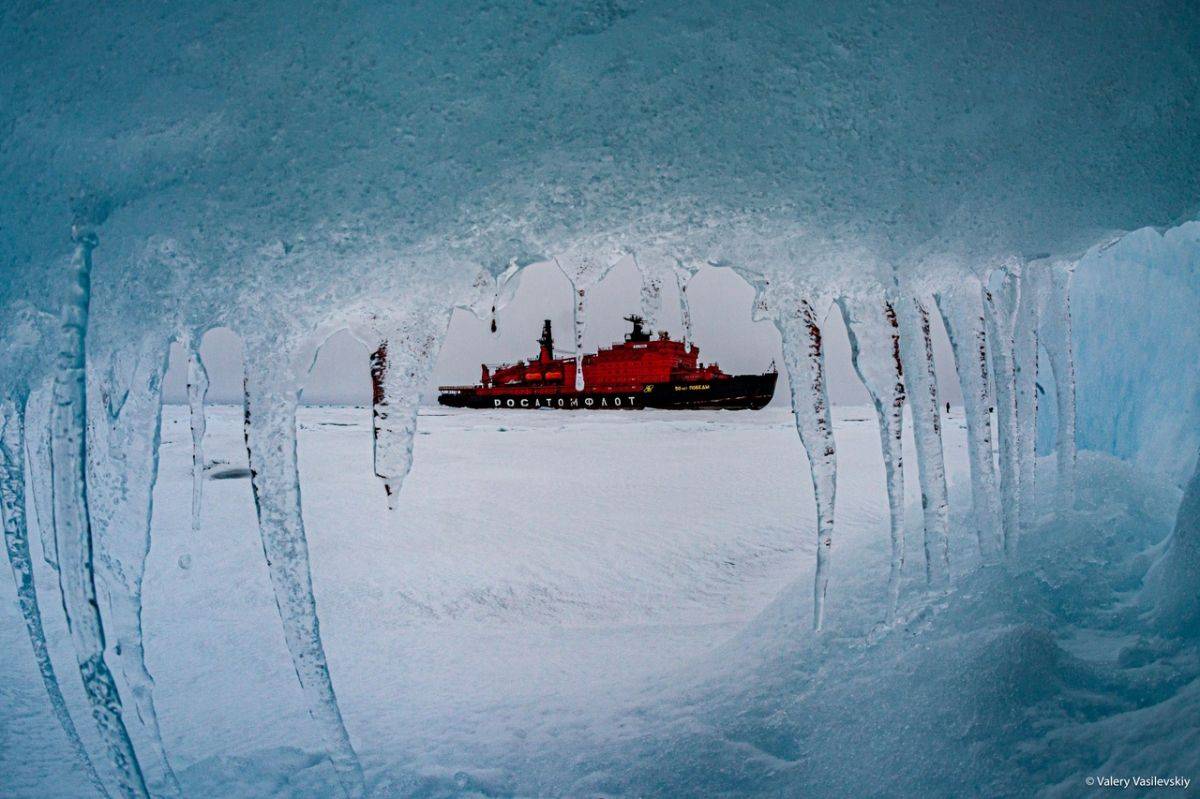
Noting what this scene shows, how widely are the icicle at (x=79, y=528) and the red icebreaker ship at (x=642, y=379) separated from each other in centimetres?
1898

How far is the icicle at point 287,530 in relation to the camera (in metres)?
1.74

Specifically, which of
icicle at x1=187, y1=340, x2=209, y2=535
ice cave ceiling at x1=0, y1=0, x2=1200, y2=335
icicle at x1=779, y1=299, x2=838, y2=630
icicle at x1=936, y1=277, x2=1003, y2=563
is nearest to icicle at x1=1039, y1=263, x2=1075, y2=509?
icicle at x1=936, y1=277, x2=1003, y2=563

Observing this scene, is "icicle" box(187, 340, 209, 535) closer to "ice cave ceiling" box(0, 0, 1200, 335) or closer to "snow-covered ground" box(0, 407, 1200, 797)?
"ice cave ceiling" box(0, 0, 1200, 335)

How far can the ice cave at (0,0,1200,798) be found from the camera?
132 cm

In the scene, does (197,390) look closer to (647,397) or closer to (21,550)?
(21,550)

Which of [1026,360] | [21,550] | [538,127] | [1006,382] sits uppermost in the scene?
[538,127]

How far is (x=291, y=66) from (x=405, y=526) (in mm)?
6311

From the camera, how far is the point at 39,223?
1.49 m

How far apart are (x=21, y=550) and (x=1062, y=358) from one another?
4810 millimetres

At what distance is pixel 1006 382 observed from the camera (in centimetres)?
268

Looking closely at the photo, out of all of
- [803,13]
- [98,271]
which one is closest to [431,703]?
[98,271]

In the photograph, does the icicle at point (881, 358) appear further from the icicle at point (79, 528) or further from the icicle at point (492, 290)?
the icicle at point (79, 528)

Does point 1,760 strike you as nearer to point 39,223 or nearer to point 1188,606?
point 39,223

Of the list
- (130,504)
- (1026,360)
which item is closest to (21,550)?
(130,504)
